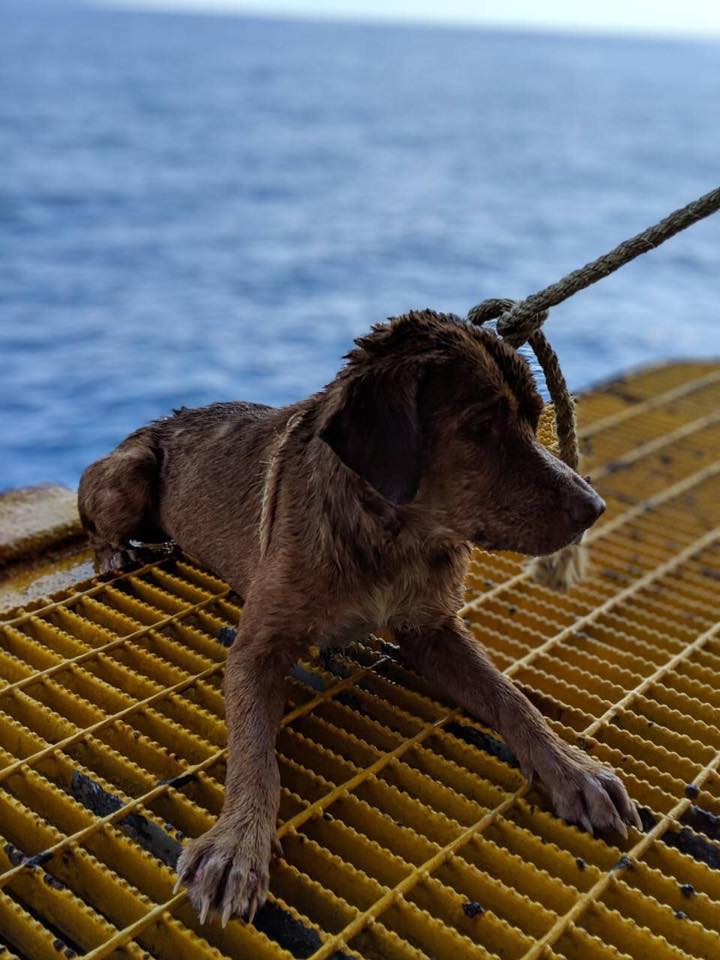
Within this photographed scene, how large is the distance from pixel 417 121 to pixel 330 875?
41.7m

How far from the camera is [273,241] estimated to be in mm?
18469

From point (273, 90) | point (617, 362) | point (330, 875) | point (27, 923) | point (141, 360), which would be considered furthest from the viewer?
point (273, 90)

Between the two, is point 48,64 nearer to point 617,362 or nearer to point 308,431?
point 617,362

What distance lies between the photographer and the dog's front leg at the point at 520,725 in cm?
262

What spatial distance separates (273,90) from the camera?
51.4 meters

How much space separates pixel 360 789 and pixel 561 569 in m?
1.33

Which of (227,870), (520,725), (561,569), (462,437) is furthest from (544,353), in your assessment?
(227,870)

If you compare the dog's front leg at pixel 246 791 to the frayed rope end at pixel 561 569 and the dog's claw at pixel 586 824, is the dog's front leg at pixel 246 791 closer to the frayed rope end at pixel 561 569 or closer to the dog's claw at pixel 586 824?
the dog's claw at pixel 586 824

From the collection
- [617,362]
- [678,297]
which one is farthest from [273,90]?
[617,362]

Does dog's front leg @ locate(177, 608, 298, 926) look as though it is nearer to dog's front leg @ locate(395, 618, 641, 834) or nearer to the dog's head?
dog's front leg @ locate(395, 618, 641, 834)

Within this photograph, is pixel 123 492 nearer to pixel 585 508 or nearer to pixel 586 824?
pixel 585 508

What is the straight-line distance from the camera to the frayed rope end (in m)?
3.73

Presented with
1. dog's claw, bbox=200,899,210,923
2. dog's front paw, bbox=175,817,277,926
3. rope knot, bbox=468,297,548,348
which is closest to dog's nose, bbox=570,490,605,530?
rope knot, bbox=468,297,548,348

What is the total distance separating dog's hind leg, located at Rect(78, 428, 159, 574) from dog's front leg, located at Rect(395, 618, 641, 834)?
1.10 meters
